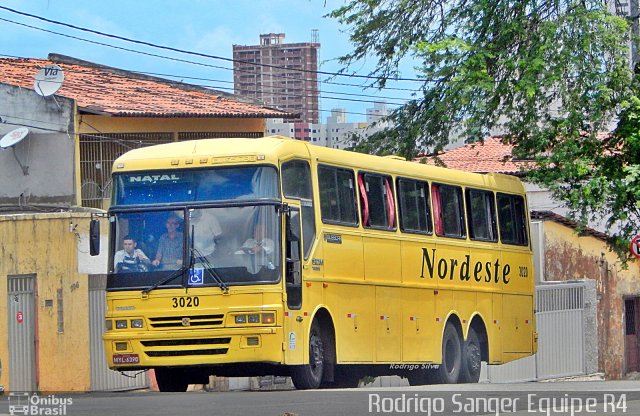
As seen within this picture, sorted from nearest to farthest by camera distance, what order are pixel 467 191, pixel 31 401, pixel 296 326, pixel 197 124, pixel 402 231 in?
pixel 31 401 < pixel 296 326 < pixel 402 231 < pixel 467 191 < pixel 197 124

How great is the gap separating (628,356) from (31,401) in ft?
80.8

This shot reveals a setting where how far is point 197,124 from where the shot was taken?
3450cm

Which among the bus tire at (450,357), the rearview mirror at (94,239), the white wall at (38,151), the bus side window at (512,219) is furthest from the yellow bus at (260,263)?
the white wall at (38,151)

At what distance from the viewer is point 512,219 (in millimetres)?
25766

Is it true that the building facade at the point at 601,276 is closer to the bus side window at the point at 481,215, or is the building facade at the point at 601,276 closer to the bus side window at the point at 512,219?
the bus side window at the point at 512,219

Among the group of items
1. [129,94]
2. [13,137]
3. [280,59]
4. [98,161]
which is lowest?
[98,161]

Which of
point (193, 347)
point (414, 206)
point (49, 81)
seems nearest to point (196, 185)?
point (193, 347)

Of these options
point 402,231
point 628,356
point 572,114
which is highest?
point 572,114

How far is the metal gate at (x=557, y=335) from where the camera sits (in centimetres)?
3284

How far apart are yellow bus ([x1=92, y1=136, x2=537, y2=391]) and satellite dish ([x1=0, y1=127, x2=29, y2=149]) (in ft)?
36.5

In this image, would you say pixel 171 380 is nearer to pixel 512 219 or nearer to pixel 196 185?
pixel 196 185

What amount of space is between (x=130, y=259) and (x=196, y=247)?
96 centimetres

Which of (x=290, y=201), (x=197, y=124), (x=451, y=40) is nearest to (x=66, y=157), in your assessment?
(x=197, y=124)

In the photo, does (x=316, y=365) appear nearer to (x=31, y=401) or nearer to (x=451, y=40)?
(x=31, y=401)
